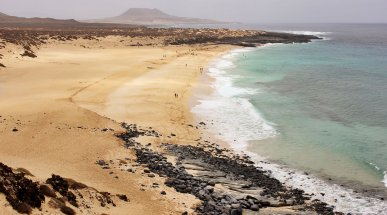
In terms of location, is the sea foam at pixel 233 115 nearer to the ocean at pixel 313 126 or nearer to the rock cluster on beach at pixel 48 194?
the ocean at pixel 313 126

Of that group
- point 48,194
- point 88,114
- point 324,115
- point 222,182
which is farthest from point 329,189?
point 88,114

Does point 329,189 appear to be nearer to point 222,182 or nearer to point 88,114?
point 222,182

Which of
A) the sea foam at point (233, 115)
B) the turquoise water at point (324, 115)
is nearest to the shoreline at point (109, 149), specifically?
the sea foam at point (233, 115)

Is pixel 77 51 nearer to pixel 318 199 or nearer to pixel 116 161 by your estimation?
pixel 116 161

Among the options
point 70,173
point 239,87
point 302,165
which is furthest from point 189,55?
point 70,173

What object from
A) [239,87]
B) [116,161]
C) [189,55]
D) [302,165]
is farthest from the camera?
[189,55]

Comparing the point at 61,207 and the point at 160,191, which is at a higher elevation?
the point at 61,207
